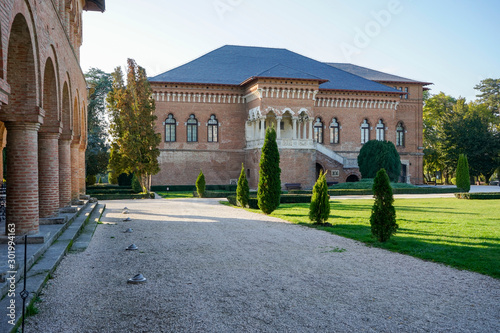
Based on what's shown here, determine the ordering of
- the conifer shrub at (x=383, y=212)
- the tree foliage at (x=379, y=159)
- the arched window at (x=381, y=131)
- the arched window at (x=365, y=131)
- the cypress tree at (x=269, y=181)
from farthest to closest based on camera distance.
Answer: the arched window at (x=381, y=131), the arched window at (x=365, y=131), the tree foliage at (x=379, y=159), the cypress tree at (x=269, y=181), the conifer shrub at (x=383, y=212)

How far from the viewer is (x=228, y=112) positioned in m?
39.5

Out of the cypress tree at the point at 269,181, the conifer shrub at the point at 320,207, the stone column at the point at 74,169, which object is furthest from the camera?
the cypress tree at the point at 269,181

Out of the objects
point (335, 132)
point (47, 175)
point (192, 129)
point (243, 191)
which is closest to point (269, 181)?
point (243, 191)

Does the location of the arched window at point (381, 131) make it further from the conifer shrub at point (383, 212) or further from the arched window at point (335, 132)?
the conifer shrub at point (383, 212)

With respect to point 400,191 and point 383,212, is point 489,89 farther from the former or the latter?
point 383,212

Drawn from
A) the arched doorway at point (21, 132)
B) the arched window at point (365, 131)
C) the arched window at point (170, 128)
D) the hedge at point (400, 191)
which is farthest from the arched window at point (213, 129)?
the arched doorway at point (21, 132)

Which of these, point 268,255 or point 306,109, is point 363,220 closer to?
point 268,255

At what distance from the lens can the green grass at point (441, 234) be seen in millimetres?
8852

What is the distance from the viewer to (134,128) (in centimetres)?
2934

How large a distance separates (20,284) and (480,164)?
51768mm

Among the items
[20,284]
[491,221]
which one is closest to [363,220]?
[491,221]

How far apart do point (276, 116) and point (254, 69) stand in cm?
758

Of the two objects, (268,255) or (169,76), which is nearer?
(268,255)

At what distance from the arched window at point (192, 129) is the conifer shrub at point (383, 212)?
2923cm
